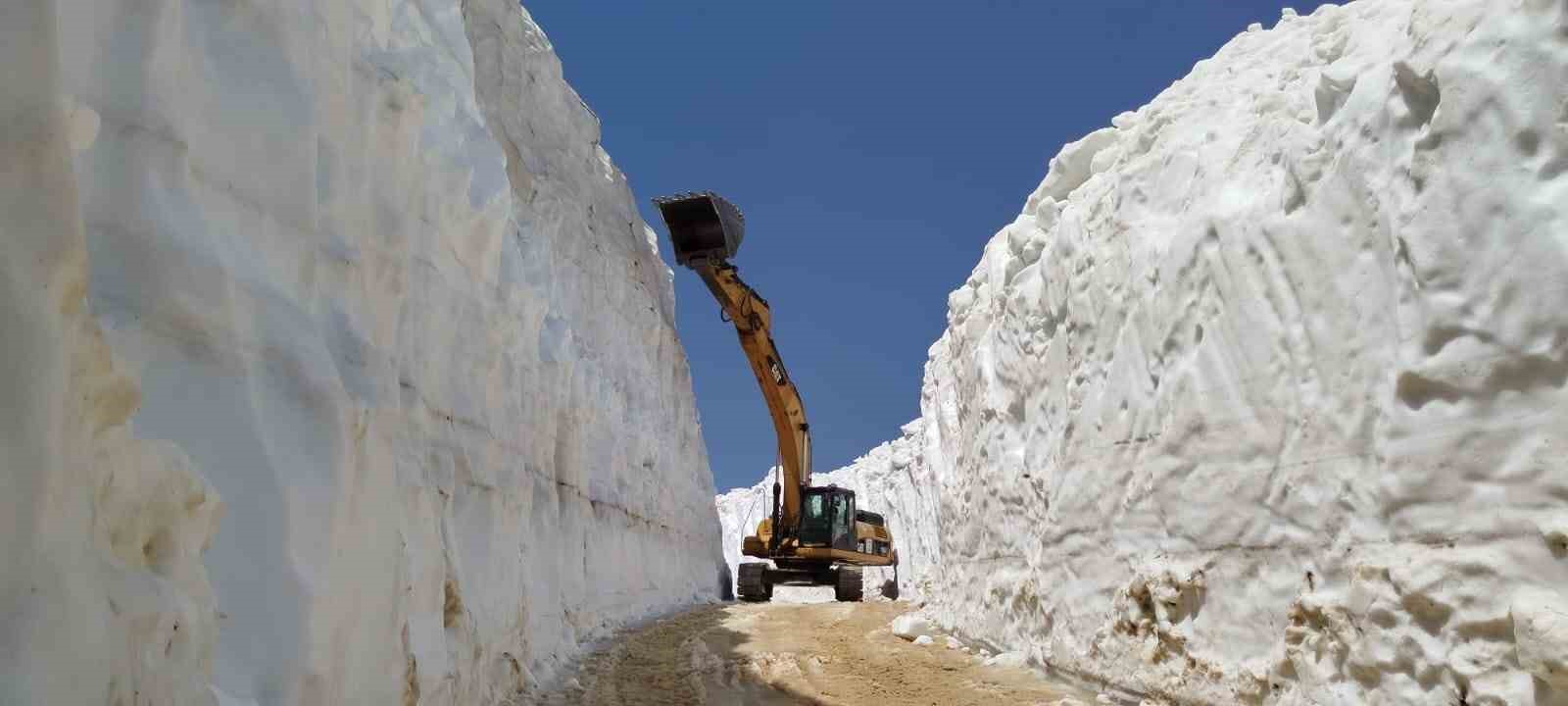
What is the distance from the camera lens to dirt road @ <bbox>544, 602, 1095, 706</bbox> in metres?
7.10

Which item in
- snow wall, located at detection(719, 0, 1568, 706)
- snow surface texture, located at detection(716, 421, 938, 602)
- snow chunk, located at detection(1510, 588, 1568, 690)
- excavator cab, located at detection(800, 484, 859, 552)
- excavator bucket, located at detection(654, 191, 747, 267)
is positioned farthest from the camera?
snow surface texture, located at detection(716, 421, 938, 602)

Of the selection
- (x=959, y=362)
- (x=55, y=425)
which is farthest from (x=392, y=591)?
(x=959, y=362)

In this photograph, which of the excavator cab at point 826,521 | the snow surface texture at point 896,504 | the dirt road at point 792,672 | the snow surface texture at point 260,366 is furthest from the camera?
the snow surface texture at point 896,504

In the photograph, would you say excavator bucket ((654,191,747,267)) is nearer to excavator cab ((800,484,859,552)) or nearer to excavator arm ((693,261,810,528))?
excavator arm ((693,261,810,528))

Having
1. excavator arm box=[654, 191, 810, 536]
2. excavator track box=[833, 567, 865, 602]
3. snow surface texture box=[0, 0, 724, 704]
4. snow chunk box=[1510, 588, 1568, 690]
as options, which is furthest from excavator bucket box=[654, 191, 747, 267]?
snow chunk box=[1510, 588, 1568, 690]

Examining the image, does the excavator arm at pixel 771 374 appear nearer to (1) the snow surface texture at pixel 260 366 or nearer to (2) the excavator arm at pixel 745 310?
(2) the excavator arm at pixel 745 310

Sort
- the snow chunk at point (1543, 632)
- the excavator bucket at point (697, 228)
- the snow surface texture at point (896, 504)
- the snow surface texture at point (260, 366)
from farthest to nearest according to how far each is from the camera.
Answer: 1. the snow surface texture at point (896, 504)
2. the excavator bucket at point (697, 228)
3. the snow chunk at point (1543, 632)
4. the snow surface texture at point (260, 366)

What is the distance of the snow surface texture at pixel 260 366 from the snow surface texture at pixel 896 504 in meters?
17.3

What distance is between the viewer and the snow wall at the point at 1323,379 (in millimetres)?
3570

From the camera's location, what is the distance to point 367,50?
220 inches

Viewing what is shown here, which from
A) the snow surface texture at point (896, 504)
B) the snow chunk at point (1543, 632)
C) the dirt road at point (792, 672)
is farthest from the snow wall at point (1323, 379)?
the snow surface texture at point (896, 504)

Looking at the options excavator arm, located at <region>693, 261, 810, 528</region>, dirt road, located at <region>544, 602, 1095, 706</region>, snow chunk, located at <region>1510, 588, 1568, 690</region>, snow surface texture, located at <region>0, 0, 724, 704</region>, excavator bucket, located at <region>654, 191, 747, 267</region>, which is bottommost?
dirt road, located at <region>544, 602, 1095, 706</region>

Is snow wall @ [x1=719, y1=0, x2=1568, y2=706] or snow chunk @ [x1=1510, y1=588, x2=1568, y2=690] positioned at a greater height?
snow wall @ [x1=719, y1=0, x2=1568, y2=706]

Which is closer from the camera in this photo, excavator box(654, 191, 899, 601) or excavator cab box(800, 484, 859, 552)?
excavator box(654, 191, 899, 601)
